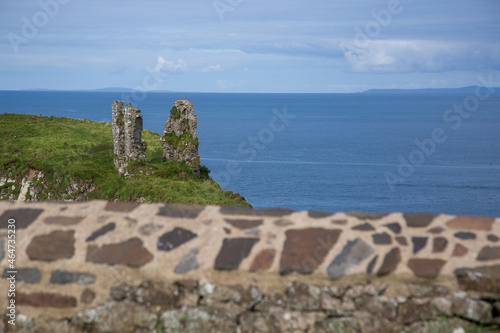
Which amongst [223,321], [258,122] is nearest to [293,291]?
[223,321]

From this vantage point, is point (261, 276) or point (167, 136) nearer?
point (261, 276)

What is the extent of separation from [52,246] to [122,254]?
68 cm

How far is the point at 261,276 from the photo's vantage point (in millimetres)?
4898

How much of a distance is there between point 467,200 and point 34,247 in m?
87.1

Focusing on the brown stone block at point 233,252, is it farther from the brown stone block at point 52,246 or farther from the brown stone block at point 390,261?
the brown stone block at point 52,246

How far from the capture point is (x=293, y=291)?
486cm

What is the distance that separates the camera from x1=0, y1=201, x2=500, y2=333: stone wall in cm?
479

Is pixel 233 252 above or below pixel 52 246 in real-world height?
below

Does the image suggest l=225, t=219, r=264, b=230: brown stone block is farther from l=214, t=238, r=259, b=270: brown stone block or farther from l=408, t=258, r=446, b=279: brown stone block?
l=408, t=258, r=446, b=279: brown stone block

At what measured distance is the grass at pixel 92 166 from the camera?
3145 centimetres

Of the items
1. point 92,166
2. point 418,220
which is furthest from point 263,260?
point 92,166

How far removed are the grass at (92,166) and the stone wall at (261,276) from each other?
78.1ft

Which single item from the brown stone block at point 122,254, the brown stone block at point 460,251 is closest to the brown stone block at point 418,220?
the brown stone block at point 460,251

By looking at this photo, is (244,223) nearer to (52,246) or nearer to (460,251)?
(52,246)
